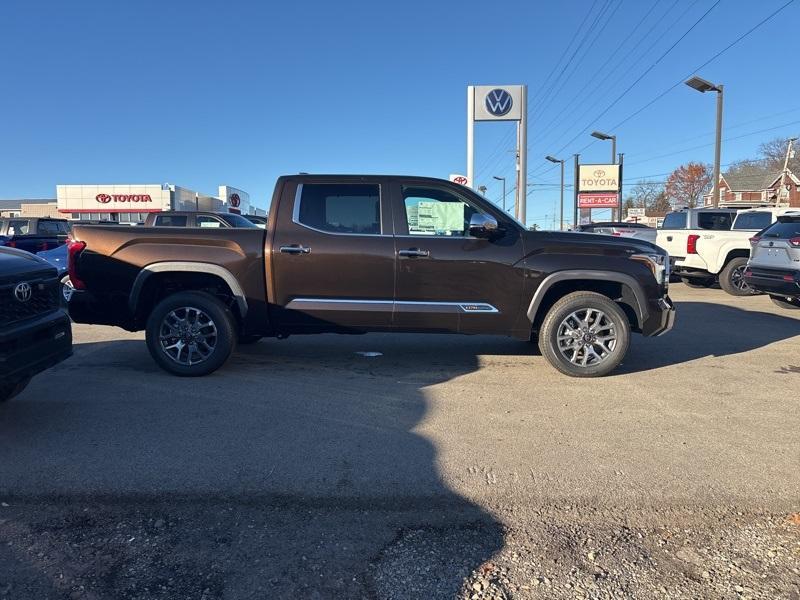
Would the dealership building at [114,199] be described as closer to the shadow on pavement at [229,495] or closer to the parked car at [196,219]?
the parked car at [196,219]

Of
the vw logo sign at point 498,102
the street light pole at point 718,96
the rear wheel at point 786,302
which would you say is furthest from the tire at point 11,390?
the street light pole at point 718,96

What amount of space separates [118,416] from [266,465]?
66.7 inches

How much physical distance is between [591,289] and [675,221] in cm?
953

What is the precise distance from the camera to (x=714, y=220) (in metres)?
13.4

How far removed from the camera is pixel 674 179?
8119 centimetres

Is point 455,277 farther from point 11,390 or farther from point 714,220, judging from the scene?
point 714,220

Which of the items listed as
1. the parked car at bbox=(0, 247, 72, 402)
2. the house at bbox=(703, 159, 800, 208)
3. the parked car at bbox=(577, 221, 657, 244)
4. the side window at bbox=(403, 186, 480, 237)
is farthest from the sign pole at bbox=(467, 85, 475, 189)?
the house at bbox=(703, 159, 800, 208)

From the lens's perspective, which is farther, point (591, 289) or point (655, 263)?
point (591, 289)

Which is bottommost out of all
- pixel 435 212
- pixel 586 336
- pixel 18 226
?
pixel 586 336

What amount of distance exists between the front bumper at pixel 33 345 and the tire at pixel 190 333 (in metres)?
1.05

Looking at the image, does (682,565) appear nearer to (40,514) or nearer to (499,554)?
(499,554)

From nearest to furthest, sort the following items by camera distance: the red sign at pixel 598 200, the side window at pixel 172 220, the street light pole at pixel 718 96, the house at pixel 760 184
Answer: the side window at pixel 172 220 < the street light pole at pixel 718 96 < the red sign at pixel 598 200 < the house at pixel 760 184

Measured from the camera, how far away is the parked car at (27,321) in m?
3.88

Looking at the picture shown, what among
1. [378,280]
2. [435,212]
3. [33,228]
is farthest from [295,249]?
[33,228]
